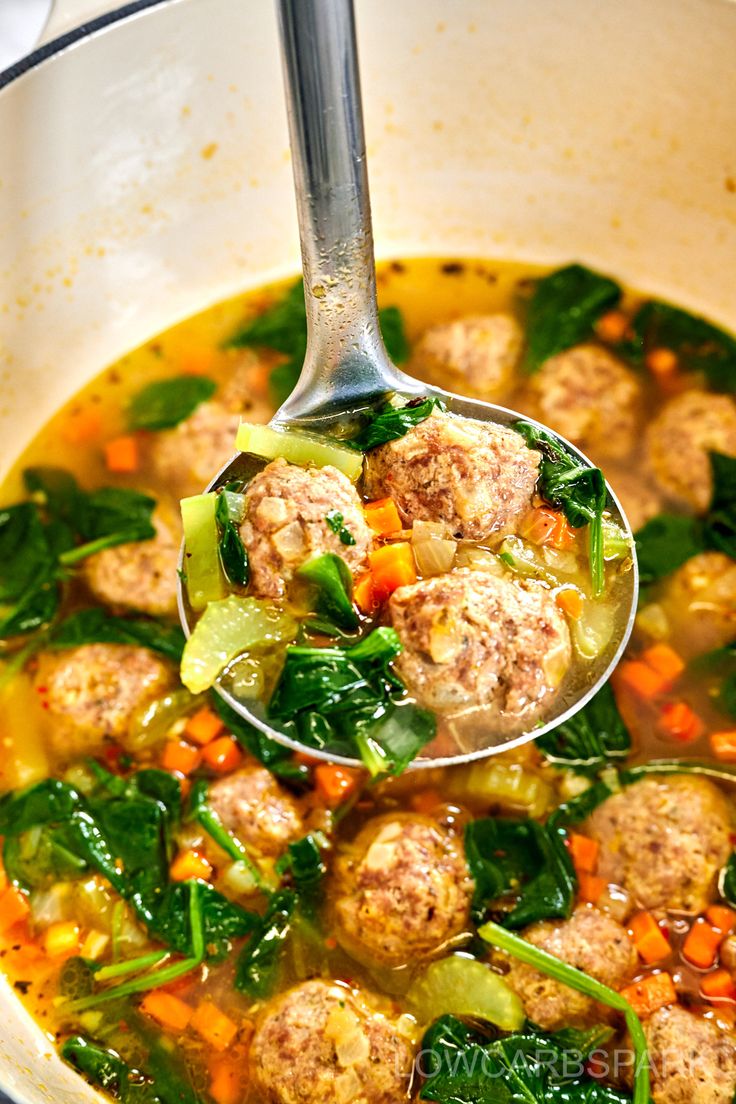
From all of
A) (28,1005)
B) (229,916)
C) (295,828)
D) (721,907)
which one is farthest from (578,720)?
(28,1005)

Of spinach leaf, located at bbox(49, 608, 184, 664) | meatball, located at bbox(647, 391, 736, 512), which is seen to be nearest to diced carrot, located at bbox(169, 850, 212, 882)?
spinach leaf, located at bbox(49, 608, 184, 664)

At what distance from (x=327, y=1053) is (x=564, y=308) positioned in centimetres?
298

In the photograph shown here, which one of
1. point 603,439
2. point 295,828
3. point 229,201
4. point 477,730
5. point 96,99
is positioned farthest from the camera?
point 229,201

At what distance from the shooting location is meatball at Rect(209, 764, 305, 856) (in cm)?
342

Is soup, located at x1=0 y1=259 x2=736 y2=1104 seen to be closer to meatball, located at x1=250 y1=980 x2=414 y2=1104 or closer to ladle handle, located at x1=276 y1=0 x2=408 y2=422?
meatball, located at x1=250 y1=980 x2=414 y2=1104

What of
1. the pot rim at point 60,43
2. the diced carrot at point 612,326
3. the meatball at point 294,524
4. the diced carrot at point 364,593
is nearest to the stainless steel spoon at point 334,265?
the meatball at point 294,524

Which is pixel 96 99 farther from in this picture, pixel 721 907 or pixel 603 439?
pixel 721 907

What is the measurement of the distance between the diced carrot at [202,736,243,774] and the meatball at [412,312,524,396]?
168cm

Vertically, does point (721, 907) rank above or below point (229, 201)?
below

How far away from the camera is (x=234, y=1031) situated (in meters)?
3.25

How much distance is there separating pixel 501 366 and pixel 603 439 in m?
0.50

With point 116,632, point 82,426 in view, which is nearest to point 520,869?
point 116,632

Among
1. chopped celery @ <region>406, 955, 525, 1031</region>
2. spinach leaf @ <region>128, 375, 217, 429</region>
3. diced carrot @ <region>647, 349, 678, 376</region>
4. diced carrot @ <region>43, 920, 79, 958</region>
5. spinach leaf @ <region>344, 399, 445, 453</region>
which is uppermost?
spinach leaf @ <region>128, 375, 217, 429</region>

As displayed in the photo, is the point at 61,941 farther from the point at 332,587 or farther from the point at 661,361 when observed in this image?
the point at 661,361
